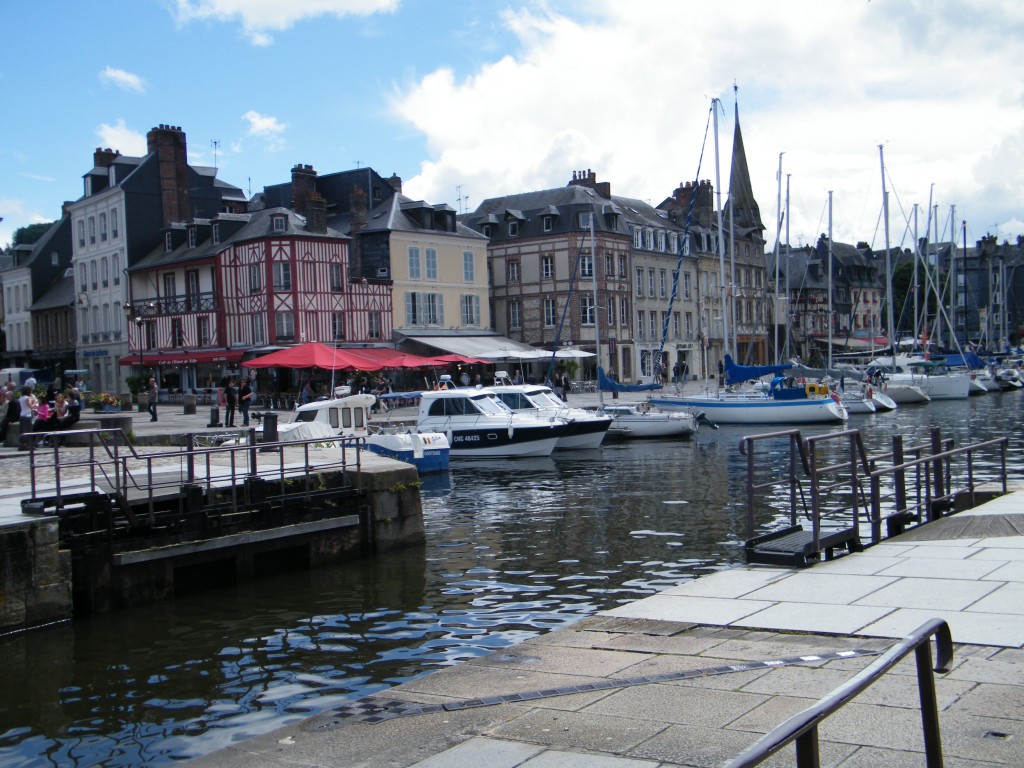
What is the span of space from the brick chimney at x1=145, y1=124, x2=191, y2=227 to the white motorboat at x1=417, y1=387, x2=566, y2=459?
3369 centimetres

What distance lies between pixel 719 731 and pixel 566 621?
5.69 metres

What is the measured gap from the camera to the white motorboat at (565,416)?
109 ft

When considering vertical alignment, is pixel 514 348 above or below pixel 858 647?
above

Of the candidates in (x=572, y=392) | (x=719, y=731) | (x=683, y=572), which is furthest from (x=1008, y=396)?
(x=719, y=731)

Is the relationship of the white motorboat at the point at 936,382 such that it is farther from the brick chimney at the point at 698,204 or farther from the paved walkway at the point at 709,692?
the paved walkway at the point at 709,692

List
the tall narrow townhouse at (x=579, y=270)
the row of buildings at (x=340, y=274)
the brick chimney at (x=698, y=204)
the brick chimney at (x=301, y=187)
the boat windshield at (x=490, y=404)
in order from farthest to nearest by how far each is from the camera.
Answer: the brick chimney at (x=698, y=204) < the tall narrow townhouse at (x=579, y=270) < the brick chimney at (x=301, y=187) < the row of buildings at (x=340, y=274) < the boat windshield at (x=490, y=404)

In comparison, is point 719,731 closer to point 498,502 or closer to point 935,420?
point 498,502

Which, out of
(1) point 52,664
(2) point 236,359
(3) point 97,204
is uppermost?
(3) point 97,204

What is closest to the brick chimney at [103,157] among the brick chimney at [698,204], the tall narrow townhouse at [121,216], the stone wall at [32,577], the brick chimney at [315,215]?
the tall narrow townhouse at [121,216]

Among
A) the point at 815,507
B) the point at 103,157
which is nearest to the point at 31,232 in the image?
the point at 103,157

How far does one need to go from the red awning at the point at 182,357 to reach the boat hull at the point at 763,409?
22.3m

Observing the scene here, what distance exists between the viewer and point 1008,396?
59844mm

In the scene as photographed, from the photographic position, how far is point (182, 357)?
5519 centimetres

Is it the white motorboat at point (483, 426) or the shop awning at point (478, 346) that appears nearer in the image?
the white motorboat at point (483, 426)
